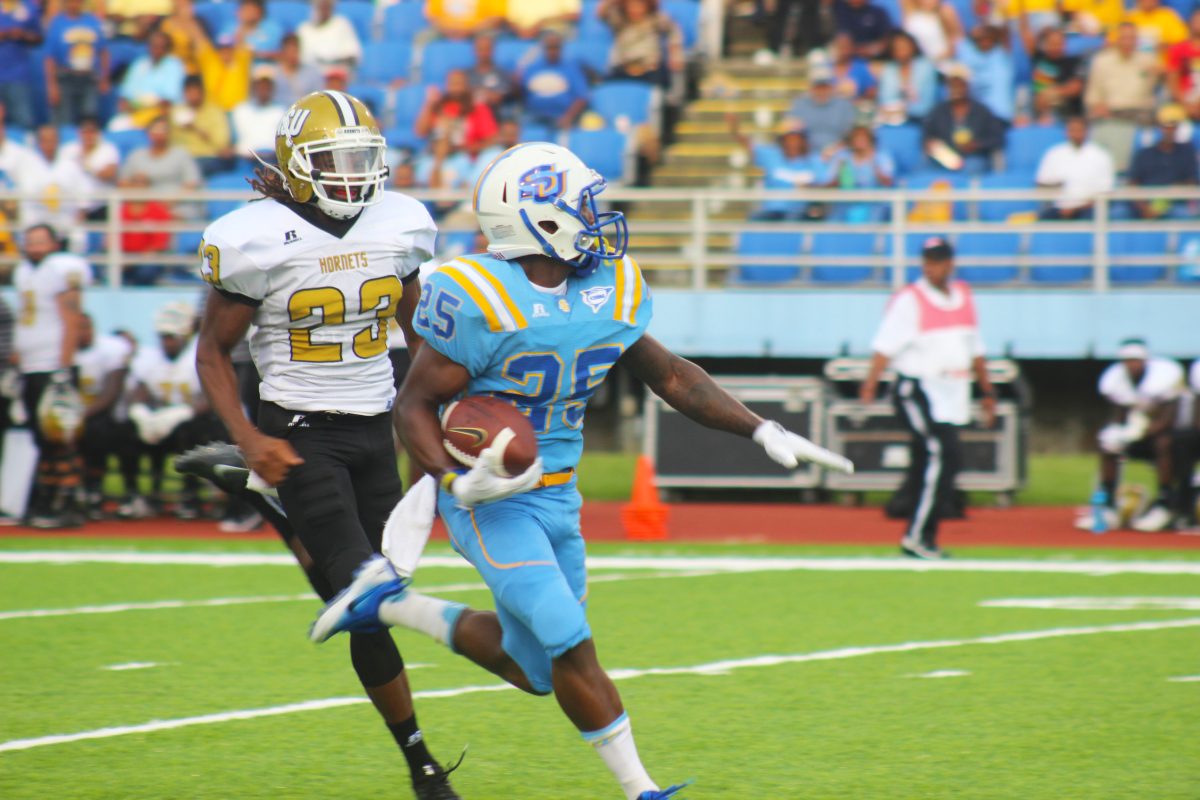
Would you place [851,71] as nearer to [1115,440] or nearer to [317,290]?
[1115,440]

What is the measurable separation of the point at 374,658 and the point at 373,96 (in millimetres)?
12068

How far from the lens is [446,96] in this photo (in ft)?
50.0

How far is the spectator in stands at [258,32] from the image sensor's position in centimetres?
1650

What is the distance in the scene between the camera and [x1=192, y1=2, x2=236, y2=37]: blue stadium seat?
17.2 meters

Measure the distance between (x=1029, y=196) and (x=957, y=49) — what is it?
2.48 m

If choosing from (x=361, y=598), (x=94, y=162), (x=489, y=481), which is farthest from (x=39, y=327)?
(x=489, y=481)

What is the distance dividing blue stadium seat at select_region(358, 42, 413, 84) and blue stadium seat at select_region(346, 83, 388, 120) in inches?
8.7

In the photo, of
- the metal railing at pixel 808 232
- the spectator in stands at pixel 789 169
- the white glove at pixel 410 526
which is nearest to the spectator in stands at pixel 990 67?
the metal railing at pixel 808 232

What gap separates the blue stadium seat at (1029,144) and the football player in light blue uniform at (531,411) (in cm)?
1032

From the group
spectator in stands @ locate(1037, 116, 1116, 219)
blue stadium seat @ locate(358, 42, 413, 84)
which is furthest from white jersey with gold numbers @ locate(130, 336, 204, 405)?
spectator in stands @ locate(1037, 116, 1116, 219)

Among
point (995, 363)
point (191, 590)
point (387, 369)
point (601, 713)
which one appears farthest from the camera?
point (995, 363)

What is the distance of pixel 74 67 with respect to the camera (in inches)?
647

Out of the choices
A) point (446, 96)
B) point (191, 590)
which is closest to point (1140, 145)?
point (446, 96)

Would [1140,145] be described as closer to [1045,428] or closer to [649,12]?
[1045,428]
